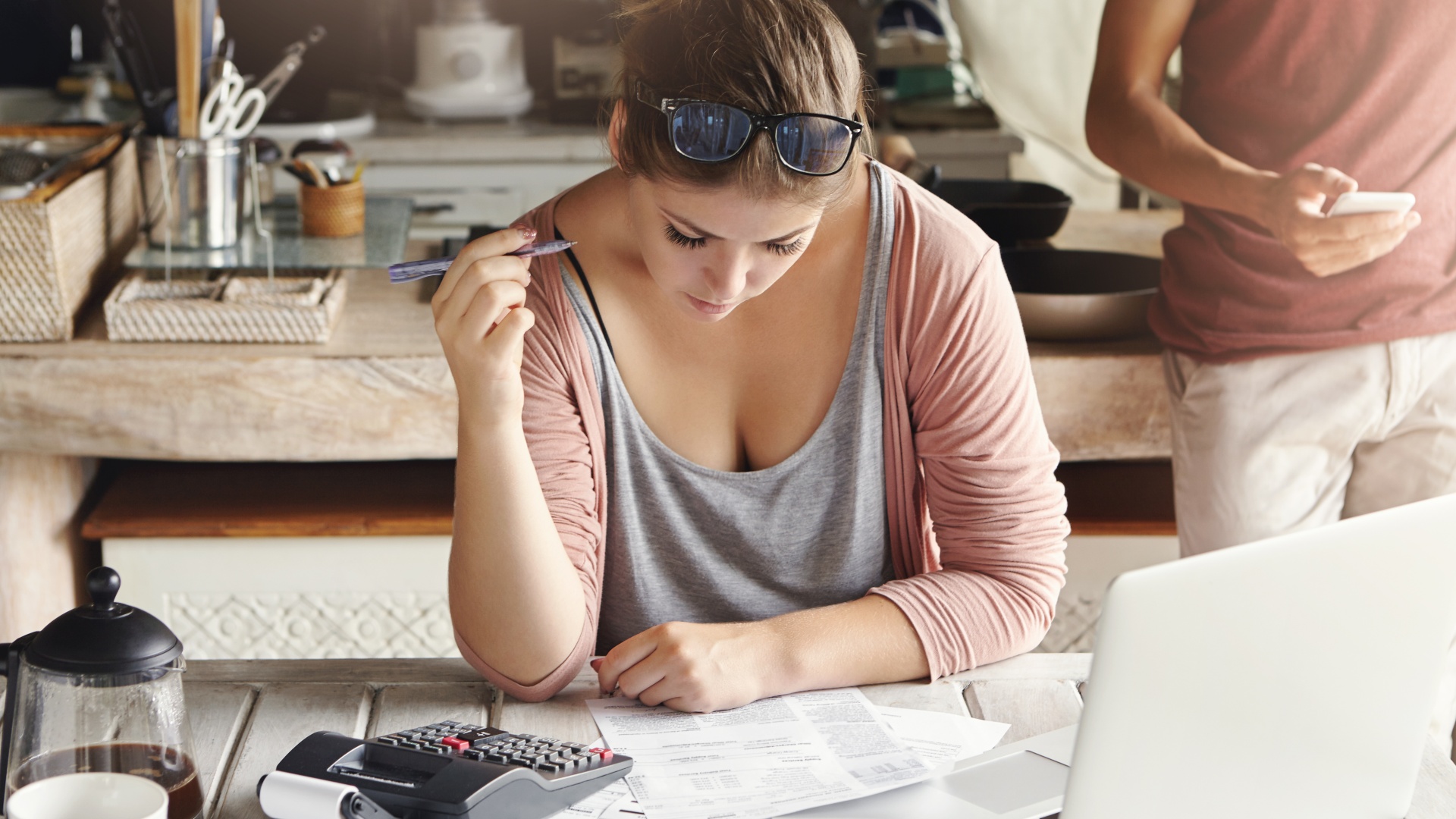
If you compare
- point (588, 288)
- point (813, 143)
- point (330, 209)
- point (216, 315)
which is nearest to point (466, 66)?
point (330, 209)

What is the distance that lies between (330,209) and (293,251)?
96 millimetres

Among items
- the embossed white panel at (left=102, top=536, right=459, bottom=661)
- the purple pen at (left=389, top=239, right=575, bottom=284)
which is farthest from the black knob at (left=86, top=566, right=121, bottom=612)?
the embossed white panel at (left=102, top=536, right=459, bottom=661)

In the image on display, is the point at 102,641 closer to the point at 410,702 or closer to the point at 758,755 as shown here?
the point at 410,702

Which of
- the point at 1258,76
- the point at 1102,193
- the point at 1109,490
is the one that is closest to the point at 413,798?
the point at 1258,76

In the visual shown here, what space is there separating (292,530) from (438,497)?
20cm

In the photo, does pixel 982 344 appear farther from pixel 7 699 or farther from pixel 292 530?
pixel 292 530

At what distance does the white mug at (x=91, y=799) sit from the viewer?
71cm

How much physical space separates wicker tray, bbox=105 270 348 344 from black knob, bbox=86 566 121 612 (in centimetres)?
98

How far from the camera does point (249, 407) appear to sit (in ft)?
5.53

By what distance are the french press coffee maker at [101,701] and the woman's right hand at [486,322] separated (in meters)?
0.28

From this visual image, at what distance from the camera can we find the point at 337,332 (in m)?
1.78

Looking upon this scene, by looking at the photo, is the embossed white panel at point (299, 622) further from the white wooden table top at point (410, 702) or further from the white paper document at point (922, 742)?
the white paper document at point (922, 742)

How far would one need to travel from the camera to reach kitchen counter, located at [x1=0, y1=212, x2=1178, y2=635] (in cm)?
167

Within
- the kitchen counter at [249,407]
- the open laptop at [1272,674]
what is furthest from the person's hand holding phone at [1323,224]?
the open laptop at [1272,674]
